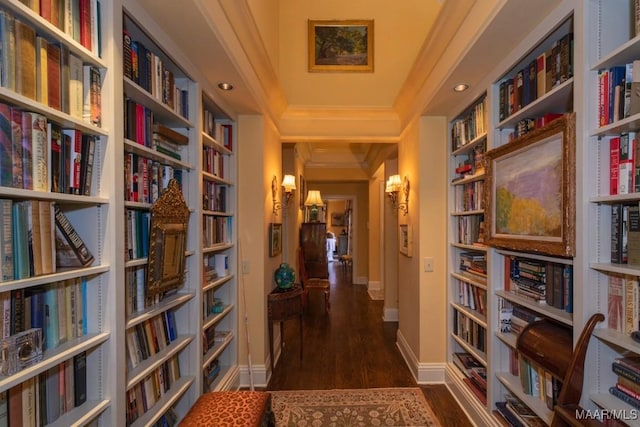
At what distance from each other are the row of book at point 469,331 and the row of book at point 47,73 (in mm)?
2777

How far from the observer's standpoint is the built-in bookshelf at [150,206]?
1.54 meters

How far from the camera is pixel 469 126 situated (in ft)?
8.46

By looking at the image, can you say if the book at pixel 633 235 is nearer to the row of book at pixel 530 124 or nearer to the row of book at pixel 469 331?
the row of book at pixel 530 124

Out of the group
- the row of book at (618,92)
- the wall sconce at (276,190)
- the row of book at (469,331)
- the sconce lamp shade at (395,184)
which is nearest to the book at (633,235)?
the row of book at (618,92)

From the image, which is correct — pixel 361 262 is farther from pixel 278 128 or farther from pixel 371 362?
pixel 278 128

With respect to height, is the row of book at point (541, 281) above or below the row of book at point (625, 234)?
below

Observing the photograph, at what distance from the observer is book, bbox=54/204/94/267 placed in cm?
115

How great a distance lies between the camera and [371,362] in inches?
132

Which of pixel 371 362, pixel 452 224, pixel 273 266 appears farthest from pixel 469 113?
pixel 371 362

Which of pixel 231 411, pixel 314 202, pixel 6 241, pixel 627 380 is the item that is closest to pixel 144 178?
pixel 6 241

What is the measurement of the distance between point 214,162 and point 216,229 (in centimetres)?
56

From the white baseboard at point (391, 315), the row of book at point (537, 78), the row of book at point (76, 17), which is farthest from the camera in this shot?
the white baseboard at point (391, 315)

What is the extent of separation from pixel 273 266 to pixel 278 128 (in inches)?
60.9

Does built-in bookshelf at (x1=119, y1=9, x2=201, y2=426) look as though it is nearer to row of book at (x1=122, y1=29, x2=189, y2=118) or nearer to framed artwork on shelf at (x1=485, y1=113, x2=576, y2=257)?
row of book at (x1=122, y1=29, x2=189, y2=118)
